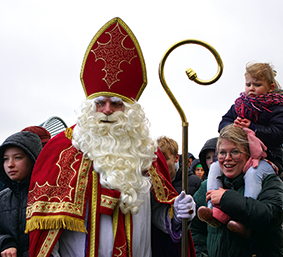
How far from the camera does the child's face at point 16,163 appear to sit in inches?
158

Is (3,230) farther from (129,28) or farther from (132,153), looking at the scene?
(129,28)

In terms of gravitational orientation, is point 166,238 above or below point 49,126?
below

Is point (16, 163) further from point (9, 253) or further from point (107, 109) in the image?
point (107, 109)

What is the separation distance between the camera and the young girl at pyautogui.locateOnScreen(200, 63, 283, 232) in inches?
148

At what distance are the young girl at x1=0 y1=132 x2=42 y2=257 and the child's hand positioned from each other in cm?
206

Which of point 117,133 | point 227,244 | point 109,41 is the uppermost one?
point 109,41

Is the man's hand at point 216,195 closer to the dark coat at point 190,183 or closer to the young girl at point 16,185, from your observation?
the dark coat at point 190,183

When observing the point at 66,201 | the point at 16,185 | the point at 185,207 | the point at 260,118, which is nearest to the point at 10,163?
the point at 16,185

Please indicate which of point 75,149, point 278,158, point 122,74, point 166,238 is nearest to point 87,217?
point 75,149

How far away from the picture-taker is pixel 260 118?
407 centimetres

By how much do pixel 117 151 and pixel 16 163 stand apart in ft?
3.79

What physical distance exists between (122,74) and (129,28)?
45cm

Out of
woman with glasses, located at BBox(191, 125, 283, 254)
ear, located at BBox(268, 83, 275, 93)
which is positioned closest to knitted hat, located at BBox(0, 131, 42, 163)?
woman with glasses, located at BBox(191, 125, 283, 254)

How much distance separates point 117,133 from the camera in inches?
140
